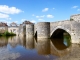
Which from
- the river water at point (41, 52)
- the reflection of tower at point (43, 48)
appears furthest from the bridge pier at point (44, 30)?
the river water at point (41, 52)

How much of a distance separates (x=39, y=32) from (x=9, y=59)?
1442 cm

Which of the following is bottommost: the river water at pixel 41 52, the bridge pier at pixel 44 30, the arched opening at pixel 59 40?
the river water at pixel 41 52

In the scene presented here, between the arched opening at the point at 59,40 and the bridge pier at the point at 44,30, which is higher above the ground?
the bridge pier at the point at 44,30

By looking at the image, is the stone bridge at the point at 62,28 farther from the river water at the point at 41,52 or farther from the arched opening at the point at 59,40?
the river water at the point at 41,52

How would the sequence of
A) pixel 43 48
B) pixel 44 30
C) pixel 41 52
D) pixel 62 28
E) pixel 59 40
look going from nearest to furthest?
pixel 41 52
pixel 43 48
pixel 62 28
pixel 59 40
pixel 44 30

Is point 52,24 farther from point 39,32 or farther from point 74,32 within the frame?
point 74,32

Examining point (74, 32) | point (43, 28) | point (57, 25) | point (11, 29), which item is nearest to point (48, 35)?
point (43, 28)

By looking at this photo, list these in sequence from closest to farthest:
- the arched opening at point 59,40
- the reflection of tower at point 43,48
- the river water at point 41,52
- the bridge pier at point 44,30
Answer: the river water at point 41,52 < the reflection of tower at point 43,48 < the arched opening at point 59,40 < the bridge pier at point 44,30

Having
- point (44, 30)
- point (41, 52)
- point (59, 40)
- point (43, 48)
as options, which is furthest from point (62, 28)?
point (41, 52)

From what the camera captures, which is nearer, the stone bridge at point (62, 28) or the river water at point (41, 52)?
the river water at point (41, 52)

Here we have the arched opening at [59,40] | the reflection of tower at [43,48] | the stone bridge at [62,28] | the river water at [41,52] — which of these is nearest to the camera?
the river water at [41,52]

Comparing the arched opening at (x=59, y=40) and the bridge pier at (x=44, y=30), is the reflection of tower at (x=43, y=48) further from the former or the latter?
the bridge pier at (x=44, y=30)

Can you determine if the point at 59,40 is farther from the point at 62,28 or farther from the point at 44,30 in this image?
the point at 44,30

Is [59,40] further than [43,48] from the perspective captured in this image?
Yes
